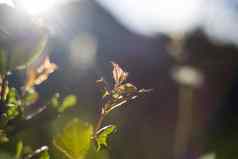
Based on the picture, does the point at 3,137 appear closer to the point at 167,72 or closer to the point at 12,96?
the point at 12,96

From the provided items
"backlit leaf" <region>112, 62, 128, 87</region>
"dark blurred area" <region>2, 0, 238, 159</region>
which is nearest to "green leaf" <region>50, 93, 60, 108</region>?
"backlit leaf" <region>112, 62, 128, 87</region>

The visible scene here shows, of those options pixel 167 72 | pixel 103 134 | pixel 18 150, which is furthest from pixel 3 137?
pixel 167 72

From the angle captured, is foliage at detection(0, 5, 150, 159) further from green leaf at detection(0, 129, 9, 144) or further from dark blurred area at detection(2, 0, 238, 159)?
dark blurred area at detection(2, 0, 238, 159)

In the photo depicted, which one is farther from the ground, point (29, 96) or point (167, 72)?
point (29, 96)

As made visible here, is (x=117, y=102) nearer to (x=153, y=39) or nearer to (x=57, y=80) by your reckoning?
(x=57, y=80)

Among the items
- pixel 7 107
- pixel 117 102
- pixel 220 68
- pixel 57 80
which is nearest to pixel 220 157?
pixel 117 102

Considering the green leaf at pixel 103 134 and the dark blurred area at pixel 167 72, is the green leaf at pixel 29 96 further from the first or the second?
the dark blurred area at pixel 167 72

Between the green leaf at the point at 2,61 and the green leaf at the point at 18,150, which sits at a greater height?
the green leaf at the point at 2,61

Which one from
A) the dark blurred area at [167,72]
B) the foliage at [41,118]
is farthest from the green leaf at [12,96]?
the dark blurred area at [167,72]
